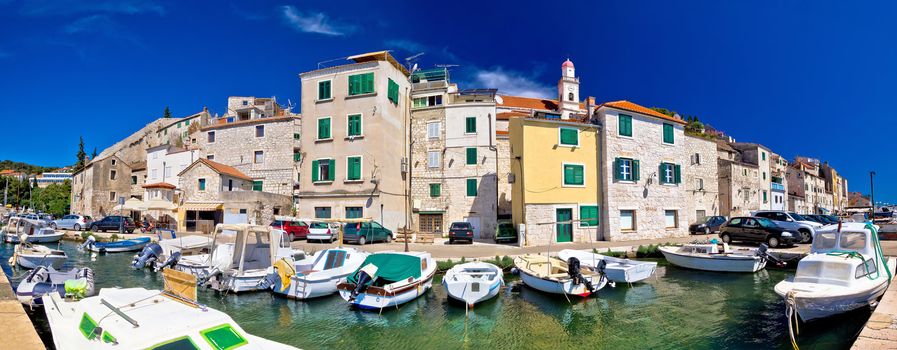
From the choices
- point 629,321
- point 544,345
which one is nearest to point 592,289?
point 629,321

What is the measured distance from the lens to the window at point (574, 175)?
1014 inches

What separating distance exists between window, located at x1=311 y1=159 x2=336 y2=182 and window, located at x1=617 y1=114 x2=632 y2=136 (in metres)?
19.1

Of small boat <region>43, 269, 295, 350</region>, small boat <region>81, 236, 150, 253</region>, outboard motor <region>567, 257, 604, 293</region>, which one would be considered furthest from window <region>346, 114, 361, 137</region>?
small boat <region>43, 269, 295, 350</region>

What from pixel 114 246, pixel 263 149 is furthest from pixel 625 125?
pixel 114 246

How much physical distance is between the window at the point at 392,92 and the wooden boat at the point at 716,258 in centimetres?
2048

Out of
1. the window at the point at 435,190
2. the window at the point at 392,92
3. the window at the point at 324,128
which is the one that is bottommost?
the window at the point at 435,190

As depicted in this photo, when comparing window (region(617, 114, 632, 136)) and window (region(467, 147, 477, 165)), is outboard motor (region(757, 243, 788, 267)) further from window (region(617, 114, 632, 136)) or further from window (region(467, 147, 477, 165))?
window (region(467, 147, 477, 165))

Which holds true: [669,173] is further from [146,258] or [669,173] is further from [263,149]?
[263,149]

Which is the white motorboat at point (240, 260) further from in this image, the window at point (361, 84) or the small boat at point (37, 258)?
the window at point (361, 84)

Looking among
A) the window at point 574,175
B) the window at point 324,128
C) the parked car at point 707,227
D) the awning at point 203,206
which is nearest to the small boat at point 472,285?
the window at point 574,175

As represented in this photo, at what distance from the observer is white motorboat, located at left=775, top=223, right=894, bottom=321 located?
32.7 ft

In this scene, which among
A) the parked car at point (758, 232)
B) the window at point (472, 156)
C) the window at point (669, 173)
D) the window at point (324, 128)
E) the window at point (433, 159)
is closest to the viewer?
the parked car at point (758, 232)

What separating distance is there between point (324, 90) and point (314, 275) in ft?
67.0

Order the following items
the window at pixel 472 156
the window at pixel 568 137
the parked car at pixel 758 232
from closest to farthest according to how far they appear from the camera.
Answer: the parked car at pixel 758 232 < the window at pixel 568 137 < the window at pixel 472 156
